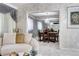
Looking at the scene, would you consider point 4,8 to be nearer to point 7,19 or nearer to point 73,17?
point 7,19

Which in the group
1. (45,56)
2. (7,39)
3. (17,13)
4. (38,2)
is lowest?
(45,56)

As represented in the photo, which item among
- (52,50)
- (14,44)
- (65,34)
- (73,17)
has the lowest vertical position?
(52,50)

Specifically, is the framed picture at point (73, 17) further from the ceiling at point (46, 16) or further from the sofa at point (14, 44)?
the sofa at point (14, 44)

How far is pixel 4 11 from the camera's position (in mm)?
2264

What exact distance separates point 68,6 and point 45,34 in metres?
0.63

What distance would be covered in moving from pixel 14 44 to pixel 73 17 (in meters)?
1.15

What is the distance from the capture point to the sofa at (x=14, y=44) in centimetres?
222

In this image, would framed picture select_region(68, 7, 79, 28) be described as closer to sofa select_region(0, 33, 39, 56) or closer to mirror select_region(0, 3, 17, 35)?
sofa select_region(0, 33, 39, 56)

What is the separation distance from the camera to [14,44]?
7.45 ft

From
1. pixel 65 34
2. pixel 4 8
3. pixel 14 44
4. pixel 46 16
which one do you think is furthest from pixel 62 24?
pixel 4 8

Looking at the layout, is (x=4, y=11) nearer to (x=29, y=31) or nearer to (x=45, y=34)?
(x=29, y=31)

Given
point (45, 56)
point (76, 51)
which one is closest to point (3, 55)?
point (45, 56)

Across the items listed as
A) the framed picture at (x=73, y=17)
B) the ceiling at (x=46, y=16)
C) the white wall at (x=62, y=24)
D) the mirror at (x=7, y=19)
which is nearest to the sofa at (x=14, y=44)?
the mirror at (x=7, y=19)

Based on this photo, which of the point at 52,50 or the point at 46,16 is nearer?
the point at 52,50
